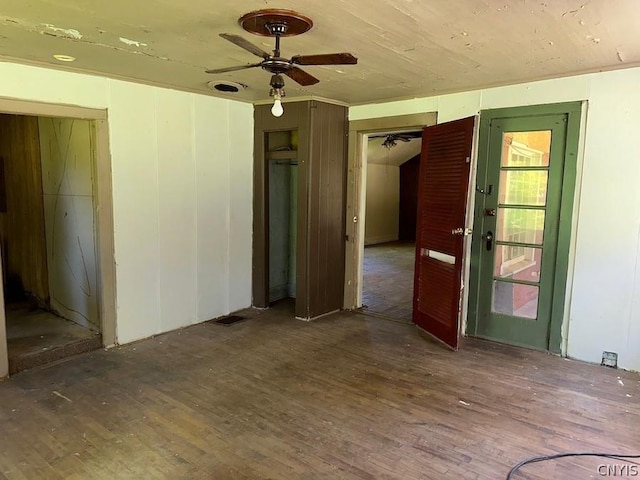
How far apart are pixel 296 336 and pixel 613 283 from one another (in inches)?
103

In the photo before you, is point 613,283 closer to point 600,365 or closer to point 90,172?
point 600,365

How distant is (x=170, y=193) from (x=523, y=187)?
3126 mm

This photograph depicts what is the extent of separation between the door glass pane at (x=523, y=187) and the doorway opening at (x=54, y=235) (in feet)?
11.0

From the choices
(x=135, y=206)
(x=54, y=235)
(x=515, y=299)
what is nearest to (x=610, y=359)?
(x=515, y=299)

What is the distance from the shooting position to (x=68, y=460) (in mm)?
2258

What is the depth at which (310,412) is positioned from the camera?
8.97ft

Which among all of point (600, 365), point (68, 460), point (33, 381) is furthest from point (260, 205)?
point (600, 365)

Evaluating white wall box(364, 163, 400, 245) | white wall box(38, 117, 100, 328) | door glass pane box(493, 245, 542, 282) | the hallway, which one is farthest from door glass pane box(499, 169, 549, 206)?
white wall box(364, 163, 400, 245)

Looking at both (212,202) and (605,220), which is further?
(212,202)

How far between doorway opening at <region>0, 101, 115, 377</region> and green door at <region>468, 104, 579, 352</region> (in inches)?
127

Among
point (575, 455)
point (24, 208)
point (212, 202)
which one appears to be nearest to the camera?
point (575, 455)

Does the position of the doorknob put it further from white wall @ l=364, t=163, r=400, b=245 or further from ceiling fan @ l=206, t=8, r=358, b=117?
white wall @ l=364, t=163, r=400, b=245

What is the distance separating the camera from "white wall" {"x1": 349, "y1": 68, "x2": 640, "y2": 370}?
3.28 m

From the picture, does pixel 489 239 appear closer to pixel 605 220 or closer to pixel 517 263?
pixel 517 263
